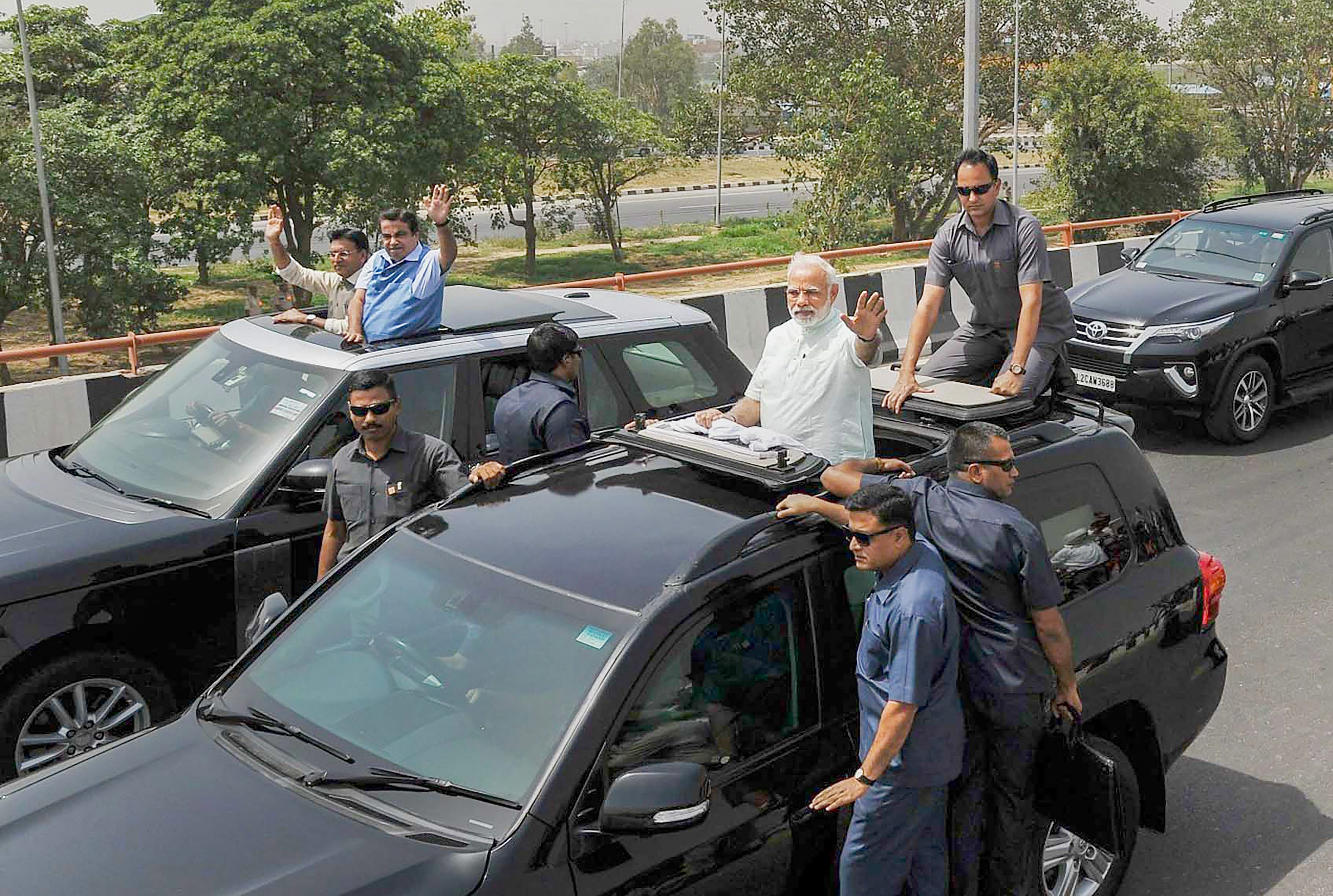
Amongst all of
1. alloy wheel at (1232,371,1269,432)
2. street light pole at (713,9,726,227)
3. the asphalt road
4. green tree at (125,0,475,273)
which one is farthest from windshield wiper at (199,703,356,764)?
street light pole at (713,9,726,227)

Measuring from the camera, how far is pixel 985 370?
277 inches

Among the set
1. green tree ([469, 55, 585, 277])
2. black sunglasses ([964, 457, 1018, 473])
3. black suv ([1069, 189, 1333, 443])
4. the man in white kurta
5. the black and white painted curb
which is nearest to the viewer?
black sunglasses ([964, 457, 1018, 473])

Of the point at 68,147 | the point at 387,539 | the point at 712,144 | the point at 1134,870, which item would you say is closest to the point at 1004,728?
the point at 1134,870

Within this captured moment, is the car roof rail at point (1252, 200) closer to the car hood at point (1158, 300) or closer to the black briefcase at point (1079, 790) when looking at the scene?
the car hood at point (1158, 300)

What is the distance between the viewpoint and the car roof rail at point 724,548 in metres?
3.94

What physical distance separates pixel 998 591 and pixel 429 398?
2.99 m

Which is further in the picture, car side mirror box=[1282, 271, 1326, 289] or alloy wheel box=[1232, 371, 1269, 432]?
car side mirror box=[1282, 271, 1326, 289]

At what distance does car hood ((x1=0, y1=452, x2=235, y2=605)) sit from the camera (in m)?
5.33

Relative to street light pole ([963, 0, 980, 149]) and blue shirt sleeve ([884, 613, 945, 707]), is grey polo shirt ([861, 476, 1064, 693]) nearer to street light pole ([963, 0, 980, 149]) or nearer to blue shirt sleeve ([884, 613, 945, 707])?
blue shirt sleeve ([884, 613, 945, 707])

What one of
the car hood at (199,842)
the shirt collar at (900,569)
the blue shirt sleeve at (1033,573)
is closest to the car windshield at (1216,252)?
the blue shirt sleeve at (1033,573)

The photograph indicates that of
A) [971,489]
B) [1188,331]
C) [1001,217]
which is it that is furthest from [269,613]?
[1188,331]

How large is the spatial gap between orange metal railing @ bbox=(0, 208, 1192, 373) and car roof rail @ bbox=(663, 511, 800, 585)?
4116 mm

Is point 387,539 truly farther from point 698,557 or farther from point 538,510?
point 698,557

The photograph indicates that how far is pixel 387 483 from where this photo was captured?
5648 millimetres
